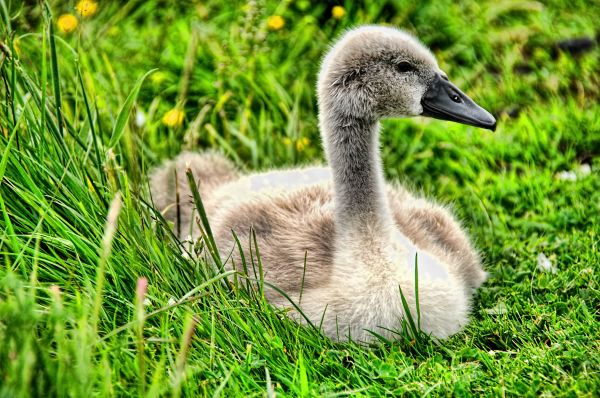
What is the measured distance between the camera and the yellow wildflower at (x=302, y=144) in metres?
5.14

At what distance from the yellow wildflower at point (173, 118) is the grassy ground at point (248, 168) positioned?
0.8 inches

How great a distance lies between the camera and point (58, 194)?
3203 mm

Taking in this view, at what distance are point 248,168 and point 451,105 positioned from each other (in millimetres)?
1924

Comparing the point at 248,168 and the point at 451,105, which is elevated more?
the point at 451,105

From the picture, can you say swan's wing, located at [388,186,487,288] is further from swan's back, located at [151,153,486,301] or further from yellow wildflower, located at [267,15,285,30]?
yellow wildflower, located at [267,15,285,30]

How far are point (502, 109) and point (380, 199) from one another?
227cm

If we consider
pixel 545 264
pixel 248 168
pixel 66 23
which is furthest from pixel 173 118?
pixel 545 264

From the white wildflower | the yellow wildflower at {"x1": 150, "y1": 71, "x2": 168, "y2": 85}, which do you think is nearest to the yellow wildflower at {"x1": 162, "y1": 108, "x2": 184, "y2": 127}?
the yellow wildflower at {"x1": 150, "y1": 71, "x2": 168, "y2": 85}

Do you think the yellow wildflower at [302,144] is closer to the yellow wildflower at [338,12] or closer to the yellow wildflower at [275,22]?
the yellow wildflower at [275,22]

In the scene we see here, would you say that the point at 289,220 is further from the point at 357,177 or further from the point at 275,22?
the point at 275,22

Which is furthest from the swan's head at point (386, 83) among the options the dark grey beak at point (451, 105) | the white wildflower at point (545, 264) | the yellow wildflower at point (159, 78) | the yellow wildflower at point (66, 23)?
the yellow wildflower at point (66, 23)

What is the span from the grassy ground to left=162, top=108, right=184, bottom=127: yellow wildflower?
0.02 m

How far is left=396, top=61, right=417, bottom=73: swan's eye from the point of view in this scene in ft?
11.9

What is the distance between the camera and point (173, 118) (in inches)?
203
